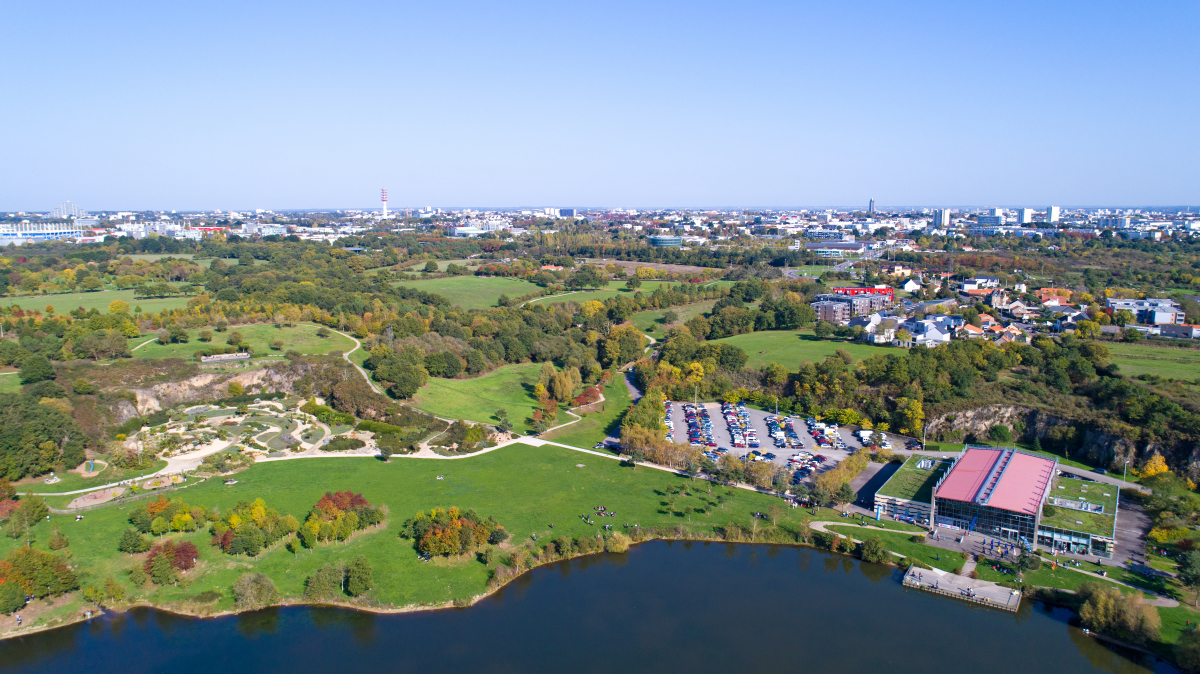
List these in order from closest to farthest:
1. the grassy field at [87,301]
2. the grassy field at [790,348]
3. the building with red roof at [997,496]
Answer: the building with red roof at [997,496] → the grassy field at [790,348] → the grassy field at [87,301]

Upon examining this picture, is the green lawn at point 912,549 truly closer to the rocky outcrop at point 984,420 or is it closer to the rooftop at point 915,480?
the rooftop at point 915,480

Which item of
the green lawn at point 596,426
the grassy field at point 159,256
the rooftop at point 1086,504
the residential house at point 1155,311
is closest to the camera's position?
the rooftop at point 1086,504

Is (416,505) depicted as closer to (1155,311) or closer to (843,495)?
(843,495)

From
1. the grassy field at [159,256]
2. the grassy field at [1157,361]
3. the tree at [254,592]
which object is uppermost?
the grassy field at [159,256]

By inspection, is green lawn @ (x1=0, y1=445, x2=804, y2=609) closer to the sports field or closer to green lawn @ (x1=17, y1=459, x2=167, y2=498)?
green lawn @ (x1=17, y1=459, x2=167, y2=498)

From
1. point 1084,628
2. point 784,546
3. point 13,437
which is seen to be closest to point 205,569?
point 13,437

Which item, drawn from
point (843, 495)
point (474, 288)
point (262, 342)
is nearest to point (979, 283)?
point (843, 495)

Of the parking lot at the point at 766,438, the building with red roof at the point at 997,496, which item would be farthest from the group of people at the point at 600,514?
the building with red roof at the point at 997,496
